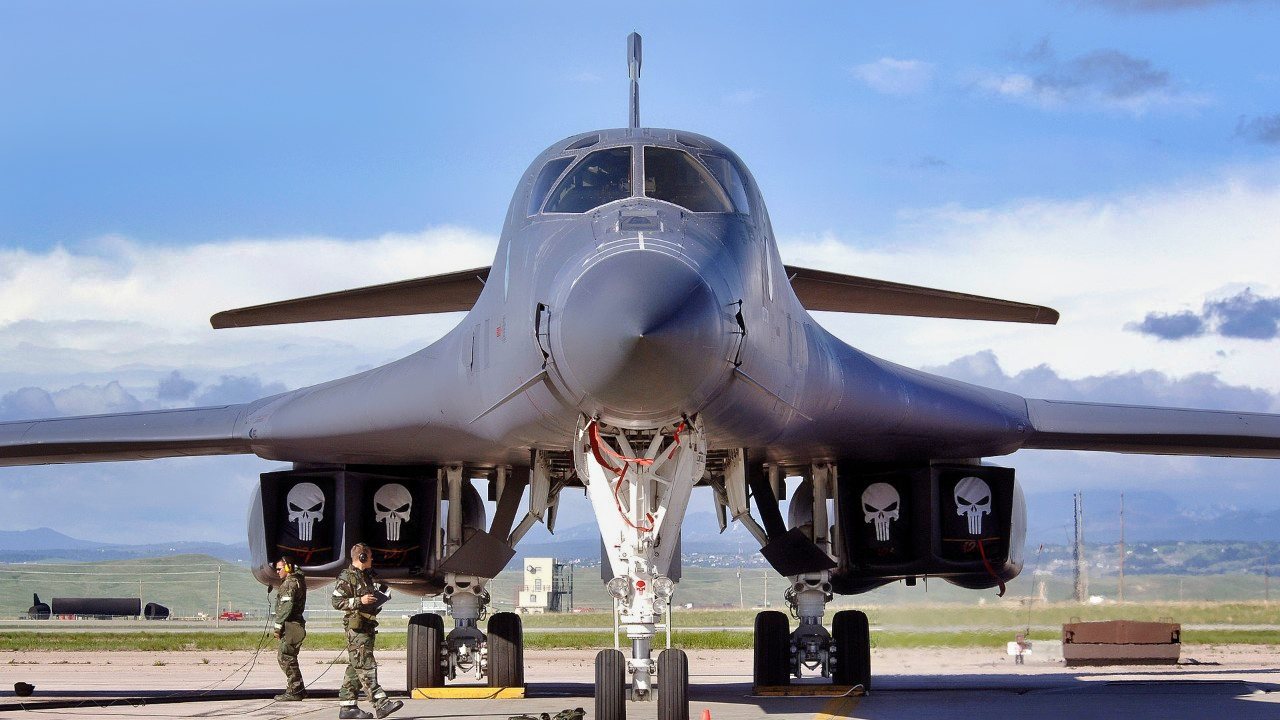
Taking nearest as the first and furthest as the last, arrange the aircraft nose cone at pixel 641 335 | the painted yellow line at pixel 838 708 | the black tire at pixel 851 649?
1. the aircraft nose cone at pixel 641 335
2. the painted yellow line at pixel 838 708
3. the black tire at pixel 851 649

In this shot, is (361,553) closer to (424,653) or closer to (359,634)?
(359,634)

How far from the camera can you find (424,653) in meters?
12.2

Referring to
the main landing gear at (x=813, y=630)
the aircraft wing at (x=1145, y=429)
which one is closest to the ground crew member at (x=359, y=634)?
the main landing gear at (x=813, y=630)

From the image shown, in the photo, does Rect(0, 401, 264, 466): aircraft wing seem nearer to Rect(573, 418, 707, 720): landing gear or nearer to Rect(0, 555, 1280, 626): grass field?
Rect(0, 555, 1280, 626): grass field

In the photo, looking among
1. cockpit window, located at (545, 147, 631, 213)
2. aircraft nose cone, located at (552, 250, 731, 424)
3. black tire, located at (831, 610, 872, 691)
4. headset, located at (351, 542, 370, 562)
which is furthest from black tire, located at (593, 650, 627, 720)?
black tire, located at (831, 610, 872, 691)

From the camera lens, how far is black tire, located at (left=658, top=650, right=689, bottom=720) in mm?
7781

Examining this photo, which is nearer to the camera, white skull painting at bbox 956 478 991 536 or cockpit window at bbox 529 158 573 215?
cockpit window at bbox 529 158 573 215

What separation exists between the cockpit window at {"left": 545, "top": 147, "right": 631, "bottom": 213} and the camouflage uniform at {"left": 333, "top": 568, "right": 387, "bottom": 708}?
3.49 metres

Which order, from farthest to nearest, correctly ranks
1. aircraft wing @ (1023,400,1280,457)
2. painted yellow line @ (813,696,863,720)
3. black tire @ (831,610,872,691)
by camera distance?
black tire @ (831,610,872,691) < aircraft wing @ (1023,400,1280,457) < painted yellow line @ (813,696,863,720)

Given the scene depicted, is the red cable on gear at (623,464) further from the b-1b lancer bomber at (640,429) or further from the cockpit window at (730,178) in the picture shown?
the cockpit window at (730,178)

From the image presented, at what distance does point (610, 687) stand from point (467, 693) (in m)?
4.27

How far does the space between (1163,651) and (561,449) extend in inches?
475

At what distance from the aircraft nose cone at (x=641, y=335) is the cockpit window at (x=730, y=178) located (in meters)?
1.86

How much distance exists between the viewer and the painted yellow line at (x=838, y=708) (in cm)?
928
